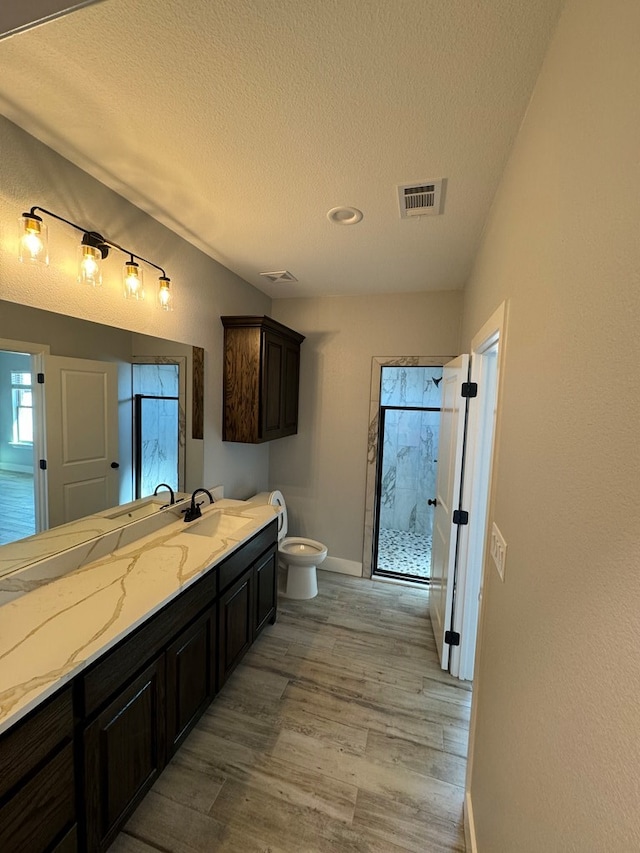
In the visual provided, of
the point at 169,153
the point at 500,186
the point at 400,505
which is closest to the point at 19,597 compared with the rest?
the point at 169,153

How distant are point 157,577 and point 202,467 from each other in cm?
104

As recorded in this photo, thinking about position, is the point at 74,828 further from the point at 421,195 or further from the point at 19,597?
the point at 421,195

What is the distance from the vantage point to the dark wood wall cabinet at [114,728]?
3.20 feet

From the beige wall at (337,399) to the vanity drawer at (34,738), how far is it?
260 cm

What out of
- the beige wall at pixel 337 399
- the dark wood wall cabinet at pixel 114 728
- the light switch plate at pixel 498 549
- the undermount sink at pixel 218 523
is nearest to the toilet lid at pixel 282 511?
the beige wall at pixel 337 399

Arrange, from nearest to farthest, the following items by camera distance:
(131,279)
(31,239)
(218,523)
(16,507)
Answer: (31,239) → (16,507) → (131,279) → (218,523)

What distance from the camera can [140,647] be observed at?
4.43 feet

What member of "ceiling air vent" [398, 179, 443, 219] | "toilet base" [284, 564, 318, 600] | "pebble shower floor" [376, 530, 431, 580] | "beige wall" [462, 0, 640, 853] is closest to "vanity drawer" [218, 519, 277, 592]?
"toilet base" [284, 564, 318, 600]

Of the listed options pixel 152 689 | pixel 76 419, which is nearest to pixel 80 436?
pixel 76 419

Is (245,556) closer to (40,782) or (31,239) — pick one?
(40,782)

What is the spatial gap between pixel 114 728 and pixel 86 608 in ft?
1.36

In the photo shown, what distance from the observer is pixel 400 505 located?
4.68 metres

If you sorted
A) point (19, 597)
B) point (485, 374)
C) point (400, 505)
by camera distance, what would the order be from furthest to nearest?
point (400, 505)
point (485, 374)
point (19, 597)

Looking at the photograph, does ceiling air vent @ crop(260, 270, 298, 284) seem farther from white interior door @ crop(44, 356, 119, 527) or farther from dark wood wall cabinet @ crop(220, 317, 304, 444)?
white interior door @ crop(44, 356, 119, 527)
